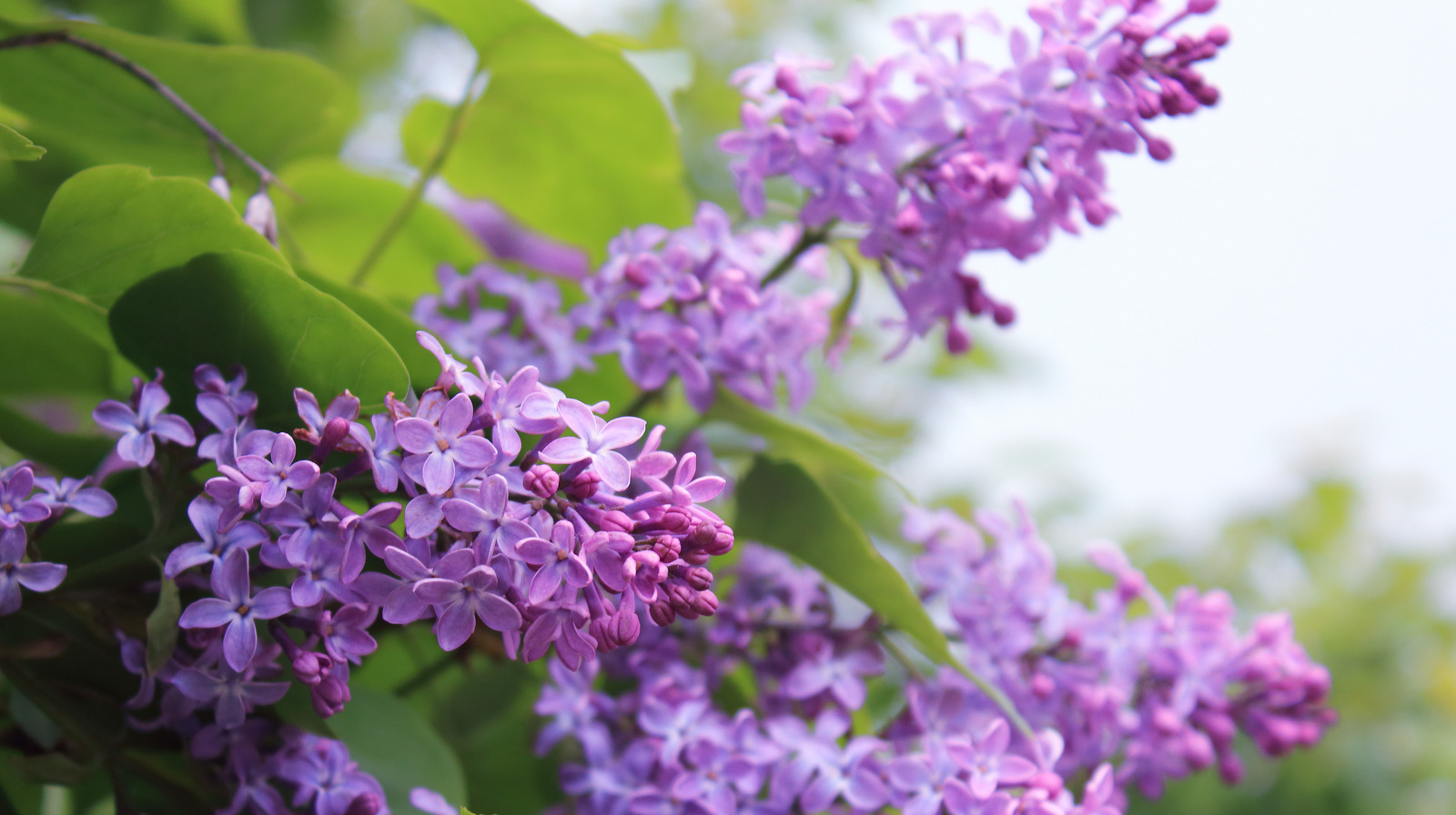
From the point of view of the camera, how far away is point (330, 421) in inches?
14.1

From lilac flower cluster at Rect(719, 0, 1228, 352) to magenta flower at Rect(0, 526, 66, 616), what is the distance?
0.37m

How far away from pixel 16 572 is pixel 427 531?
16cm

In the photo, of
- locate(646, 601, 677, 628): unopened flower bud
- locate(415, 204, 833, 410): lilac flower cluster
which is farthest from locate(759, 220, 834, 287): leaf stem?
locate(646, 601, 677, 628): unopened flower bud

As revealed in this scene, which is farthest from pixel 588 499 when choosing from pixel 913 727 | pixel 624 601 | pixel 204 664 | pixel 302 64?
pixel 302 64

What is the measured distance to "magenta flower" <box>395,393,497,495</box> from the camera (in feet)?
1.13

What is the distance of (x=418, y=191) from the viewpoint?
70 cm

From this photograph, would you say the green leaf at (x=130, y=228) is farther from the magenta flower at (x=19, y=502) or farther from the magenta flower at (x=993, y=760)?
the magenta flower at (x=993, y=760)

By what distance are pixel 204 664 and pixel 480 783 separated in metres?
0.31

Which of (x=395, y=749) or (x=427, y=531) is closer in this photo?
(x=427, y=531)

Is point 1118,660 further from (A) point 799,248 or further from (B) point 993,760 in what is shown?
(A) point 799,248

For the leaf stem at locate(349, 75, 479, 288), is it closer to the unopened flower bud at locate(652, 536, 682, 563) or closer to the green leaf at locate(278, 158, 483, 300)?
the green leaf at locate(278, 158, 483, 300)

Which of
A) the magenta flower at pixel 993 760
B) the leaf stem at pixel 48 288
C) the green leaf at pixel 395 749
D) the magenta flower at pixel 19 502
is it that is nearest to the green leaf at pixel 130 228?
the leaf stem at pixel 48 288

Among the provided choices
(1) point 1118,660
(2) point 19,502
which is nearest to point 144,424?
(2) point 19,502

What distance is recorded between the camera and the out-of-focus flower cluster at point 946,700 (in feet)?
1.61
